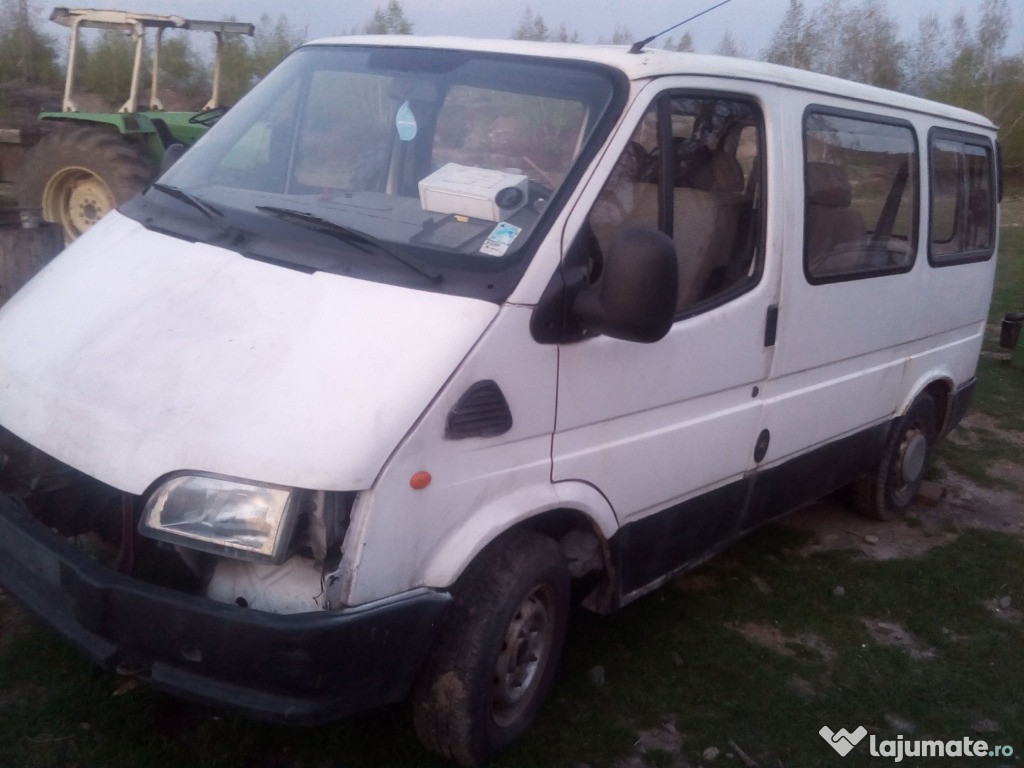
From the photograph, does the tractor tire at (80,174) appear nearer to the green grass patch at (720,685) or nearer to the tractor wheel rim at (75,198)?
the tractor wheel rim at (75,198)

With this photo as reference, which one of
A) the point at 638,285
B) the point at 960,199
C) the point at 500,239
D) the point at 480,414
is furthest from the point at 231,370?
the point at 960,199

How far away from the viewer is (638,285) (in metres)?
2.86

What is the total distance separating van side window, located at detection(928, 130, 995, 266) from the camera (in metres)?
5.25

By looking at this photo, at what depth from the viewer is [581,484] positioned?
10.7 feet

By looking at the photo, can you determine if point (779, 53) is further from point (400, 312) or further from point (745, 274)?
point (400, 312)

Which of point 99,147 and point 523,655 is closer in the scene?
point 523,655

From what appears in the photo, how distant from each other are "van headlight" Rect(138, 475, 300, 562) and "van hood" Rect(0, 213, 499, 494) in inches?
1.8

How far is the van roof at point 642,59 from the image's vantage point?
133 inches

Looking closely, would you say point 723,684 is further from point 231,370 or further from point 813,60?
point 813,60

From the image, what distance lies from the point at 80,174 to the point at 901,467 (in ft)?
25.3

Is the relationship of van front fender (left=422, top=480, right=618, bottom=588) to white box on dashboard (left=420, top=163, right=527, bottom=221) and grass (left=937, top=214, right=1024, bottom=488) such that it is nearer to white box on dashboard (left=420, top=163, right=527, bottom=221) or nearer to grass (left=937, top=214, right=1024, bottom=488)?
white box on dashboard (left=420, top=163, right=527, bottom=221)

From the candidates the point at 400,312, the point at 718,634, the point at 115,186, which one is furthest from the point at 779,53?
the point at 400,312

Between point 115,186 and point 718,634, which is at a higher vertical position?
point 115,186

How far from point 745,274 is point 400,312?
5.24 feet
